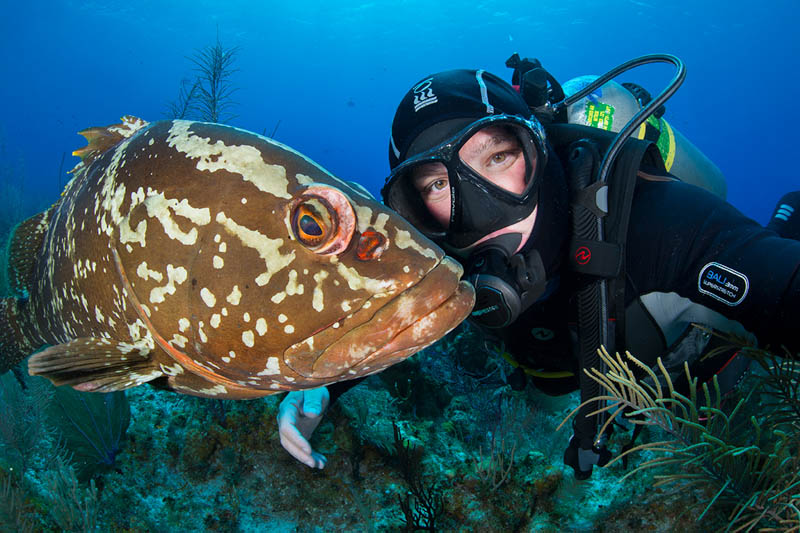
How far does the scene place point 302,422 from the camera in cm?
294

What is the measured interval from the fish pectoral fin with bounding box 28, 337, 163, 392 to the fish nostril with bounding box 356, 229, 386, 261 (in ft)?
3.82

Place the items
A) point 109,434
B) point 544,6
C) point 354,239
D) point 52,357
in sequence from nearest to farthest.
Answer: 1. point 354,239
2. point 52,357
3. point 109,434
4. point 544,6

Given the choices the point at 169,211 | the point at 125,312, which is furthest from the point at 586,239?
the point at 125,312

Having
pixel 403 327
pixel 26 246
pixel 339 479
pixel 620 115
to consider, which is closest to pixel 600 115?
pixel 620 115

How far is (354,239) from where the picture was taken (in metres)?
1.56

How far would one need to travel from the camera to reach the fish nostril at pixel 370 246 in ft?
5.05

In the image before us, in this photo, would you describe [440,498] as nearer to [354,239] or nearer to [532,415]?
[532,415]

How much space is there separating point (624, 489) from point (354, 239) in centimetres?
386

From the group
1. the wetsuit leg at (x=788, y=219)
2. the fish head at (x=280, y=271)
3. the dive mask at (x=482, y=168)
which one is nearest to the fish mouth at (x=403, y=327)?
the fish head at (x=280, y=271)

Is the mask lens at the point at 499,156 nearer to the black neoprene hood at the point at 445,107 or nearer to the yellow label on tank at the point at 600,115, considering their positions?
the black neoprene hood at the point at 445,107

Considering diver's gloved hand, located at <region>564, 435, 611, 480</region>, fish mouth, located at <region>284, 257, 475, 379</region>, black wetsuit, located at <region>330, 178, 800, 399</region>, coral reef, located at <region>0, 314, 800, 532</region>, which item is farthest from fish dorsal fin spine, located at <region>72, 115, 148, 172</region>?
diver's gloved hand, located at <region>564, 435, 611, 480</region>

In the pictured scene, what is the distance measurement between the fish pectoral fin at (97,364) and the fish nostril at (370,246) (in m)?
1.16

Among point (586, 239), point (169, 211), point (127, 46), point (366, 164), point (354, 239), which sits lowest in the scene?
point (366, 164)

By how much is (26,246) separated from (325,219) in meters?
2.67
